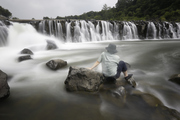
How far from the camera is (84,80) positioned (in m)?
2.79

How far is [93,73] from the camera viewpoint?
2861 mm

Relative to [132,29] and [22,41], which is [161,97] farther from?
[132,29]

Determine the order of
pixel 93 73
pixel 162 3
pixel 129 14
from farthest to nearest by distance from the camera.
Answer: pixel 129 14, pixel 162 3, pixel 93 73

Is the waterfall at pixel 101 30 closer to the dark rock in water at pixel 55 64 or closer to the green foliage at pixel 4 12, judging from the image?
the dark rock in water at pixel 55 64

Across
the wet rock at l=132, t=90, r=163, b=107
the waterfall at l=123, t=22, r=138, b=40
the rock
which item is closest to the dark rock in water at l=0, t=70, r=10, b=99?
the rock

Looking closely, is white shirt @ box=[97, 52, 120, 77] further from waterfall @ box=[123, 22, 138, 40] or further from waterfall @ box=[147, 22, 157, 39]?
waterfall @ box=[147, 22, 157, 39]

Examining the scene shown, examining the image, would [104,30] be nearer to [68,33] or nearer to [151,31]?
[68,33]

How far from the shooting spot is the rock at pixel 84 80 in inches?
109

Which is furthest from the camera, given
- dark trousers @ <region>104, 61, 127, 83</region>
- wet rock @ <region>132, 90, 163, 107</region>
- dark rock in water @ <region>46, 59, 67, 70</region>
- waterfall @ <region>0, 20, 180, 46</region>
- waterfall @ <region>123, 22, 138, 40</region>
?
waterfall @ <region>123, 22, 138, 40</region>

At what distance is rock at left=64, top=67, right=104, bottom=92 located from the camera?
2.77 m

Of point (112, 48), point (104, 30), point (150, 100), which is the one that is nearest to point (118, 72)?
point (112, 48)

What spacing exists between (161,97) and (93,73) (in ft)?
6.10

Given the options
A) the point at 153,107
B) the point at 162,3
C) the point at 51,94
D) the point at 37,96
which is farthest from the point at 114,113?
the point at 162,3

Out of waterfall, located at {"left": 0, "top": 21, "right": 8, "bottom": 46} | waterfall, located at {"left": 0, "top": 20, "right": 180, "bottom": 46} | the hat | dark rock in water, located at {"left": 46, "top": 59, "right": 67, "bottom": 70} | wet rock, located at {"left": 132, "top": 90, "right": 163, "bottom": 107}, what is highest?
waterfall, located at {"left": 0, "top": 20, "right": 180, "bottom": 46}
